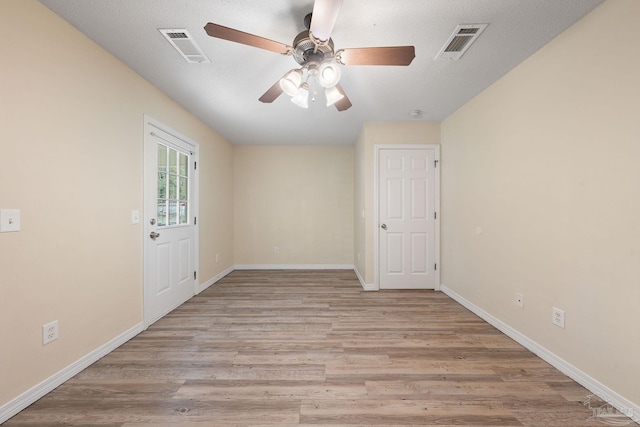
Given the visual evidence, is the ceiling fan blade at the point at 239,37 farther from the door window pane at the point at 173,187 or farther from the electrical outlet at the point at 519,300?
the electrical outlet at the point at 519,300

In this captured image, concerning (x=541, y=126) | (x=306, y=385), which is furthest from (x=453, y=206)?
(x=306, y=385)

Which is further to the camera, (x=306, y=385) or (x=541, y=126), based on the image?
(x=541, y=126)

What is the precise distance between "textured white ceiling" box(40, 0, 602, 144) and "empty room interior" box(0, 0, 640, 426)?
2 centimetres

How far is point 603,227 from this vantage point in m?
1.59

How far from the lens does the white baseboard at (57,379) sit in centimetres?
144

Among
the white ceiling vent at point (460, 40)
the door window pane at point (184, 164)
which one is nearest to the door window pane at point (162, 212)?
the door window pane at point (184, 164)

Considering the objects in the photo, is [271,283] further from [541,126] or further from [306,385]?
[541,126]

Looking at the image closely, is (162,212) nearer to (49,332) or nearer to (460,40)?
(49,332)

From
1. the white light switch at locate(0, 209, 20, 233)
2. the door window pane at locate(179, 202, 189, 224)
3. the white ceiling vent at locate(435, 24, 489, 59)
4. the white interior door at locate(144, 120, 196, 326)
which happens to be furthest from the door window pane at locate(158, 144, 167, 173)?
the white ceiling vent at locate(435, 24, 489, 59)

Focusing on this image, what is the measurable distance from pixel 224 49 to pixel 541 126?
2.60 metres

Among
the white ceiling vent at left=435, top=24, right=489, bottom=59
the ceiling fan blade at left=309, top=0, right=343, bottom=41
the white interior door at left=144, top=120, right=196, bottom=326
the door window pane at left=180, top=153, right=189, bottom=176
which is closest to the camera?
the ceiling fan blade at left=309, top=0, right=343, bottom=41

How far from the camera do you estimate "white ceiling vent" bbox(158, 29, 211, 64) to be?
1.84m

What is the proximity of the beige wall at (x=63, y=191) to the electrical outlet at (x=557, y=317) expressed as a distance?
3529 mm

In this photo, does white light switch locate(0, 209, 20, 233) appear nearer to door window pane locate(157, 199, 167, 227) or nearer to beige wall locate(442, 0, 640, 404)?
door window pane locate(157, 199, 167, 227)
